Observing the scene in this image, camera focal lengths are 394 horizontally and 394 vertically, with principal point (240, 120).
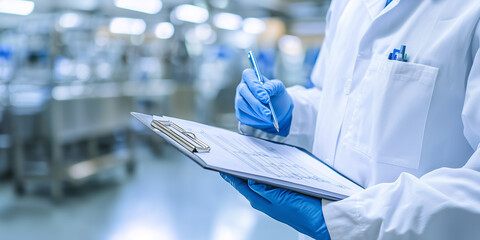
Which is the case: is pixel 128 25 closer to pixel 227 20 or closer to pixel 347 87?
pixel 227 20

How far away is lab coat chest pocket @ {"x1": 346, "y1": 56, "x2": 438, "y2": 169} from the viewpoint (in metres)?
0.78

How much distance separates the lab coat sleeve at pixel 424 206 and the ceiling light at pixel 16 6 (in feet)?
21.0

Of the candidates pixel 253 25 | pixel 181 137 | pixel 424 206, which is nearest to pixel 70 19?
pixel 253 25

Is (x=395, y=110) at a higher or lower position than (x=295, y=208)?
higher

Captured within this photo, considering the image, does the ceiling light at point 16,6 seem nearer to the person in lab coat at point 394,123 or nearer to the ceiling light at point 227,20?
the ceiling light at point 227,20

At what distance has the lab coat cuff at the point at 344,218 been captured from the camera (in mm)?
664

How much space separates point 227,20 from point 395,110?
1037 centimetres

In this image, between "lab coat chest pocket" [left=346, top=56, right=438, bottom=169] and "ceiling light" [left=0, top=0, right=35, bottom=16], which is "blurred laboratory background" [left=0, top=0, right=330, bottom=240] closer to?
"ceiling light" [left=0, top=0, right=35, bottom=16]

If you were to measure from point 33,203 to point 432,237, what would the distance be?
3.54m

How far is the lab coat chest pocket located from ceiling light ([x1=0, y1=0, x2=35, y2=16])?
6250mm

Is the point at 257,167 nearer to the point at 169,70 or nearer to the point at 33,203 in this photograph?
the point at 33,203

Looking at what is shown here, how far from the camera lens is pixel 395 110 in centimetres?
81

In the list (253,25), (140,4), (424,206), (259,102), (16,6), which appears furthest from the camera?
(253,25)

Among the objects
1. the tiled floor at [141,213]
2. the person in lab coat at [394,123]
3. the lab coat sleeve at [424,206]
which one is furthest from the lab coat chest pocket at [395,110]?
the tiled floor at [141,213]
